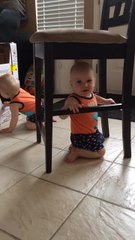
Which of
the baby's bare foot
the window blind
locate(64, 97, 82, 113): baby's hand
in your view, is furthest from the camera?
the window blind

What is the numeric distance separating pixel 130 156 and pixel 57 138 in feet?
1.34

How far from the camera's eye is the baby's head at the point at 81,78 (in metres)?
0.91

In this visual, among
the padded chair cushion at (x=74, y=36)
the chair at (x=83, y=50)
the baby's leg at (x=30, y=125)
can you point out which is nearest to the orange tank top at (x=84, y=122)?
the chair at (x=83, y=50)

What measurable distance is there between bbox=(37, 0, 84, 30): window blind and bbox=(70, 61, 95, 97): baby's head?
1357 mm

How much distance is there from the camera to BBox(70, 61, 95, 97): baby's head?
2.99ft

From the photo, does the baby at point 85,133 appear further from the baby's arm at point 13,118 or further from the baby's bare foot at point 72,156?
the baby's arm at point 13,118

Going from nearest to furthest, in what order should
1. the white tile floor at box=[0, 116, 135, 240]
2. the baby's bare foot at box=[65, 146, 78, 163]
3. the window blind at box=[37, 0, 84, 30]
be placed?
the white tile floor at box=[0, 116, 135, 240] → the baby's bare foot at box=[65, 146, 78, 163] → the window blind at box=[37, 0, 84, 30]

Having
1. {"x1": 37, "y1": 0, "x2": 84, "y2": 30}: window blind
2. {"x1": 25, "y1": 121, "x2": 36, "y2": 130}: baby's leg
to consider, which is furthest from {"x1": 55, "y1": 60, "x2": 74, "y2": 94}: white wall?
{"x1": 25, "y1": 121, "x2": 36, "y2": 130}: baby's leg

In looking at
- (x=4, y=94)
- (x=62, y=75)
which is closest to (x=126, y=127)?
(x=4, y=94)

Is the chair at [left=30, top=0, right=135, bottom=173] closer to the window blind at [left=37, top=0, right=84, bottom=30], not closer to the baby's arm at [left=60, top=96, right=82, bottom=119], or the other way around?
the baby's arm at [left=60, top=96, right=82, bottom=119]

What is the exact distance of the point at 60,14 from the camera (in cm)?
218

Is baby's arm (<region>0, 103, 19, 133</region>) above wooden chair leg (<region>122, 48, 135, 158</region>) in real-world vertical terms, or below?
below

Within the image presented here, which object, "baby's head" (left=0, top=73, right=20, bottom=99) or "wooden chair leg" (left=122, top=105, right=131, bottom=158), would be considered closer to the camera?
"wooden chair leg" (left=122, top=105, right=131, bottom=158)

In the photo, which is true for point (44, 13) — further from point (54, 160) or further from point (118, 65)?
point (54, 160)
